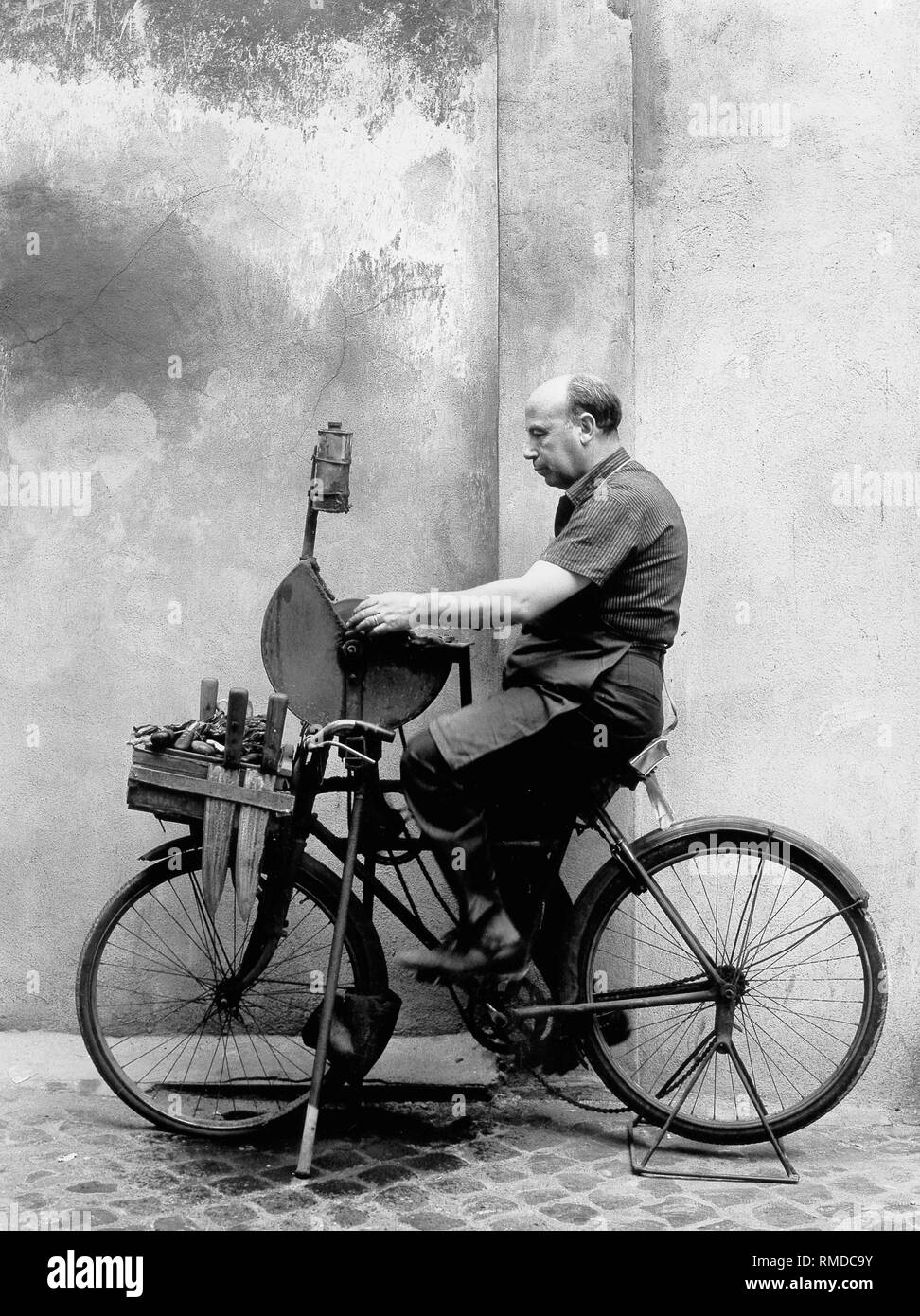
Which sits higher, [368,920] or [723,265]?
[723,265]

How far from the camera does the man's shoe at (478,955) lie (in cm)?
393

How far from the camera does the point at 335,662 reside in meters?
4.01

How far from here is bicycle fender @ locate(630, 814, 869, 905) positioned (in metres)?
4.11

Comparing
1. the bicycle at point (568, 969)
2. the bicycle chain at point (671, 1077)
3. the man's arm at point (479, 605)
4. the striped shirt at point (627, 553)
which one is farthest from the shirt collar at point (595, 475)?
the bicycle chain at point (671, 1077)

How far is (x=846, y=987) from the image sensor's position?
4.58 metres

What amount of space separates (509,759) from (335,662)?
0.57 m

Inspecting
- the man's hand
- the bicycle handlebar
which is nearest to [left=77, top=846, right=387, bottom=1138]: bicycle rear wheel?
the bicycle handlebar

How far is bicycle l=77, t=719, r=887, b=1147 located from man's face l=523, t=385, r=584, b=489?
866 mm

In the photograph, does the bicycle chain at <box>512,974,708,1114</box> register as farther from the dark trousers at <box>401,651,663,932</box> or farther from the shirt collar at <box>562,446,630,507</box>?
the shirt collar at <box>562,446,630,507</box>

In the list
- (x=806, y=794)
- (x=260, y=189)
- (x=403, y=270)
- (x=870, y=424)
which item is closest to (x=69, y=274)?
(x=260, y=189)

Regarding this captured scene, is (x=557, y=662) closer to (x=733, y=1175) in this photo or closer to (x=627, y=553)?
(x=627, y=553)

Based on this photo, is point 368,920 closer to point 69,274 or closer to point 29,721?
point 29,721

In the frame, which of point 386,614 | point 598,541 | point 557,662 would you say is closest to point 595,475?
point 598,541

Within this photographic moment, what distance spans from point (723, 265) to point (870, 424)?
0.72 meters
